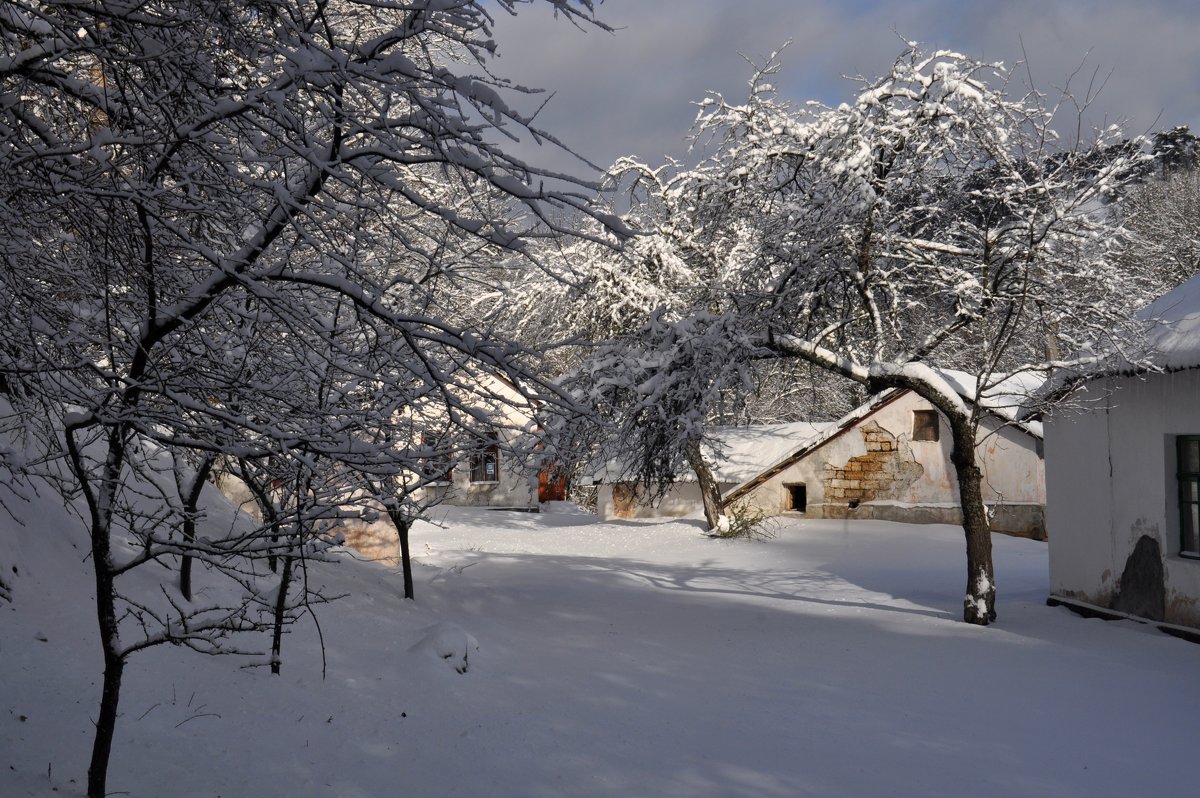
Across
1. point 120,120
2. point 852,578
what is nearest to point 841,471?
point 852,578

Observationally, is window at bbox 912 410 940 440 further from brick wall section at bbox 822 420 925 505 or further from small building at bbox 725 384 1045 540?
brick wall section at bbox 822 420 925 505

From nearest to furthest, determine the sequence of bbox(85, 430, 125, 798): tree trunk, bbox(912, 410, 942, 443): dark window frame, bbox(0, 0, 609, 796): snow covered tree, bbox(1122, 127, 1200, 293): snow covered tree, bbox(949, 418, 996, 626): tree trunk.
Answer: bbox(0, 0, 609, 796): snow covered tree < bbox(85, 430, 125, 798): tree trunk < bbox(949, 418, 996, 626): tree trunk < bbox(912, 410, 942, 443): dark window frame < bbox(1122, 127, 1200, 293): snow covered tree

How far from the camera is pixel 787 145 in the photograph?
479 inches

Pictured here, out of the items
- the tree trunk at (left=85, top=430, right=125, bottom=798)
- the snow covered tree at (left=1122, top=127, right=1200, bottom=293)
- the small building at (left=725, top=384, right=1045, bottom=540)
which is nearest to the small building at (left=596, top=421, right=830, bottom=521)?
the small building at (left=725, top=384, right=1045, bottom=540)

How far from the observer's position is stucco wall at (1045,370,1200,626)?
404 inches

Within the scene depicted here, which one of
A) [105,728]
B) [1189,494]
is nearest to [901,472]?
[1189,494]

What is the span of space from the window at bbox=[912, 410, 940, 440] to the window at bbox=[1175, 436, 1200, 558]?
11139 millimetres

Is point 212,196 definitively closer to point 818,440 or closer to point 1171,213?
point 818,440

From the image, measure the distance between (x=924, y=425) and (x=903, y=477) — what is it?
4.17 feet

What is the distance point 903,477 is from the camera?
21.7 m

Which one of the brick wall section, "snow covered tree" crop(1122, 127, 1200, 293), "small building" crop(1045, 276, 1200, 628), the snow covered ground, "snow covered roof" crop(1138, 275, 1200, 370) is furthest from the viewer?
"snow covered tree" crop(1122, 127, 1200, 293)

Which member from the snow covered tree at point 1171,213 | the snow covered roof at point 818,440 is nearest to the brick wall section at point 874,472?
the snow covered roof at point 818,440

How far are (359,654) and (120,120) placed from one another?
19.4ft

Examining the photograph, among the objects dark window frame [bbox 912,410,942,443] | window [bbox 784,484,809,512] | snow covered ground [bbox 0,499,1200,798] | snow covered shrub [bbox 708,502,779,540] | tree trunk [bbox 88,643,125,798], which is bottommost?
snow covered ground [bbox 0,499,1200,798]
